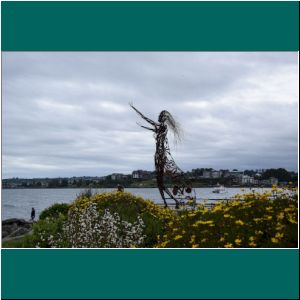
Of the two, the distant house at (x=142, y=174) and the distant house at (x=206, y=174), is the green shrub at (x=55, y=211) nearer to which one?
the distant house at (x=142, y=174)

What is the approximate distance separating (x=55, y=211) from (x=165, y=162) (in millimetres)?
3228

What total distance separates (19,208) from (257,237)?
1661 cm

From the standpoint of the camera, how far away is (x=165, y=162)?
11.6m

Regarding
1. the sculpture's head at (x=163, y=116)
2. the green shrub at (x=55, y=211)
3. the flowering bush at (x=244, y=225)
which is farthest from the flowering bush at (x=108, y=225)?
the sculpture's head at (x=163, y=116)

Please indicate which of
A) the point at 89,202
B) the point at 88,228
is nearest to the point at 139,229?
the point at 88,228

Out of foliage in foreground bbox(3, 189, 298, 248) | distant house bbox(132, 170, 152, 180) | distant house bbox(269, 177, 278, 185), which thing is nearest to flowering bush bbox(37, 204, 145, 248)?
foliage in foreground bbox(3, 189, 298, 248)

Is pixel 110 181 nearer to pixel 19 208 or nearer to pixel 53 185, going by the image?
pixel 53 185

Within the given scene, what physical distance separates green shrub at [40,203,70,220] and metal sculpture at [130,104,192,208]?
2542 millimetres

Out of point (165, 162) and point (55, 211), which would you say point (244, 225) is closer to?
point (165, 162)

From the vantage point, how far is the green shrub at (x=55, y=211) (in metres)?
12.7

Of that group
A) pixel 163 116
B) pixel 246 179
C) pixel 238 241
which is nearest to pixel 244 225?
pixel 238 241

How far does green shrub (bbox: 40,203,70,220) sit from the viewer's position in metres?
12.7

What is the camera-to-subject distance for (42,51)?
8773 mm

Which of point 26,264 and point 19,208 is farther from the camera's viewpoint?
point 19,208
